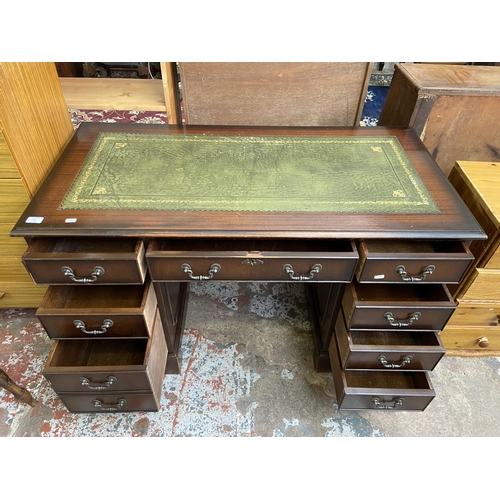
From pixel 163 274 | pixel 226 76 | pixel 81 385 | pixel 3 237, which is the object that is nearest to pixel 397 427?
pixel 163 274

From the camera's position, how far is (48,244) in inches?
46.8

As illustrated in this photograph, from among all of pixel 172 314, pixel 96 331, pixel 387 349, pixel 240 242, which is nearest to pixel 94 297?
pixel 96 331

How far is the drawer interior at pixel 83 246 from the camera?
116 centimetres

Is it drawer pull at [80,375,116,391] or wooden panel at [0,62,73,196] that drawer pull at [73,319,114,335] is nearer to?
drawer pull at [80,375,116,391]

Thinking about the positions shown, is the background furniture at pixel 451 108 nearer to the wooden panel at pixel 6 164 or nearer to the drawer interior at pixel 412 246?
the drawer interior at pixel 412 246

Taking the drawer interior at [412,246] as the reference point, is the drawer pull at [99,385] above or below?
below

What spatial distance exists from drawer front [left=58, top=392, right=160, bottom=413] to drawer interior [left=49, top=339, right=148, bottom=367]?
112mm

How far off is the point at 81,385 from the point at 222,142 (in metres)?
1.04

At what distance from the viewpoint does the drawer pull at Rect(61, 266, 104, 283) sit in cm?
114

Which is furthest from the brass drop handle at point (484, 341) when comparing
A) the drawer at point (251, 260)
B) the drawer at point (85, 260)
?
the drawer at point (85, 260)

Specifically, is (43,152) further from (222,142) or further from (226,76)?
(226,76)

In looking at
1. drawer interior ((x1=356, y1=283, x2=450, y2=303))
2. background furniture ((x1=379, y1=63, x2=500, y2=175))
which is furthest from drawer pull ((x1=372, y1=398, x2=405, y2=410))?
background furniture ((x1=379, y1=63, x2=500, y2=175))

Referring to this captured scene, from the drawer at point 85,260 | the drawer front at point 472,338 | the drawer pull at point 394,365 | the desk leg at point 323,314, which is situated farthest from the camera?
the drawer front at point 472,338

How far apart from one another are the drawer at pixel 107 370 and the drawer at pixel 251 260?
12.6 inches
